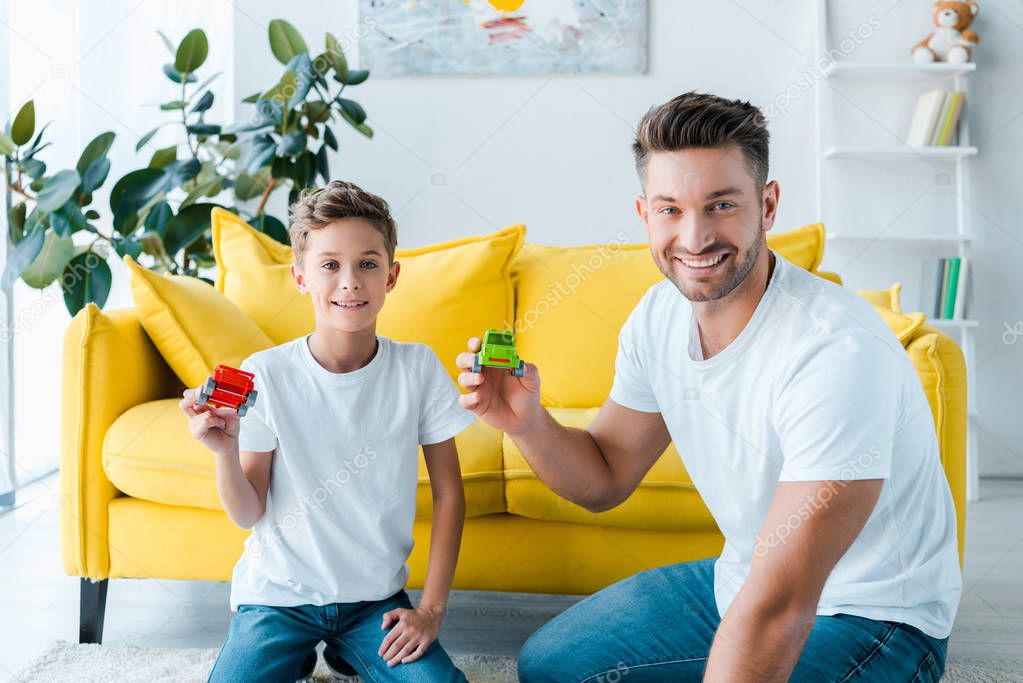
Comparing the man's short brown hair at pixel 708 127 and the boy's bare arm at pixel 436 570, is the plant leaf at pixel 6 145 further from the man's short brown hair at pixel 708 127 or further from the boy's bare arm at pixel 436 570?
the man's short brown hair at pixel 708 127

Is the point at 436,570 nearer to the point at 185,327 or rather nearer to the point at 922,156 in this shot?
the point at 185,327

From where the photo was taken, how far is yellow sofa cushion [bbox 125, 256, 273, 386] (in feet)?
6.02

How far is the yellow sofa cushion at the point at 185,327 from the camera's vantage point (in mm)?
1836

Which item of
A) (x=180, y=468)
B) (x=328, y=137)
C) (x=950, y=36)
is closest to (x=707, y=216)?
(x=180, y=468)

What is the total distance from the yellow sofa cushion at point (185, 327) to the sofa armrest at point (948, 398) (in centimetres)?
137

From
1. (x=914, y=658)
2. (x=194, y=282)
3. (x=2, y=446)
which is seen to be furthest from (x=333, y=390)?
(x=2, y=446)

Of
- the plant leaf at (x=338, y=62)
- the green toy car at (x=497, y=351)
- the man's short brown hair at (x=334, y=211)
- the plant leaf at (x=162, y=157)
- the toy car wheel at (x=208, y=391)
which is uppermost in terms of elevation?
the plant leaf at (x=338, y=62)

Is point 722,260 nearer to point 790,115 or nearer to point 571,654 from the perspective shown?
point 571,654

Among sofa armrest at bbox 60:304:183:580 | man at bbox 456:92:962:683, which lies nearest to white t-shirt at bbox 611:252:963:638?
man at bbox 456:92:962:683

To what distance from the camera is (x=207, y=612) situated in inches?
76.0

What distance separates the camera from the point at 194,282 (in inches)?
77.1

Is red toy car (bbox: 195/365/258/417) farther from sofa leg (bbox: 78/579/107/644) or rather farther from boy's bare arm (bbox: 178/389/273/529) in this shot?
sofa leg (bbox: 78/579/107/644)

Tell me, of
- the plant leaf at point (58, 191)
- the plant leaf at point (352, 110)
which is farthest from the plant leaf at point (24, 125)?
the plant leaf at point (352, 110)

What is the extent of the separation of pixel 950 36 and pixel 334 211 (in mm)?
2778
